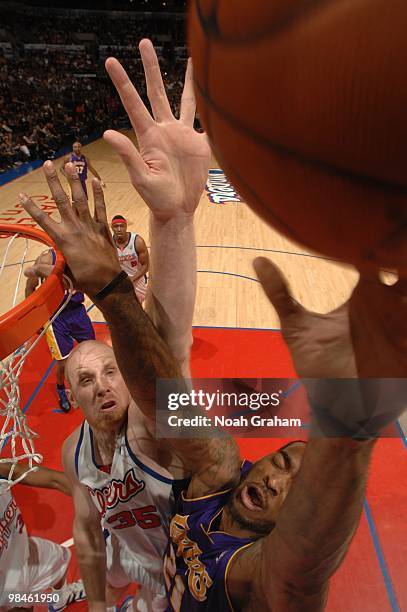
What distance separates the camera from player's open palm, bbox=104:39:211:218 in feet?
3.62

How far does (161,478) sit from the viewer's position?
1.41 metres

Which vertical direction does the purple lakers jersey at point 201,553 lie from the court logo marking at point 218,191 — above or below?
above

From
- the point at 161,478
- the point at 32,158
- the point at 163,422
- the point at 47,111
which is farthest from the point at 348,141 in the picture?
the point at 47,111

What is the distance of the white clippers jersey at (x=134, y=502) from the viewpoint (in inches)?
56.6

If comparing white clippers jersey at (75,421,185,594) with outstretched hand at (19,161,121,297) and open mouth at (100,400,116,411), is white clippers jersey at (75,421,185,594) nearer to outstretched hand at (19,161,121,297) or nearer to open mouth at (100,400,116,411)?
open mouth at (100,400,116,411)

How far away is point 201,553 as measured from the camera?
117 centimetres

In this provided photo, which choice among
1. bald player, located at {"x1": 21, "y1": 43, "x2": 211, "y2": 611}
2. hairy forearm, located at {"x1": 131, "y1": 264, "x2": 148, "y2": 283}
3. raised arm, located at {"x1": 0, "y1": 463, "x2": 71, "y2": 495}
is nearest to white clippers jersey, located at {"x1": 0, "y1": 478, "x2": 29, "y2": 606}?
bald player, located at {"x1": 21, "y1": 43, "x2": 211, "y2": 611}

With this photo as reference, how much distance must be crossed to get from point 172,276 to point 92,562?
115 centimetres

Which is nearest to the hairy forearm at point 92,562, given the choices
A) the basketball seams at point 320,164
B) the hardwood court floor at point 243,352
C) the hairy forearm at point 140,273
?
the hardwood court floor at point 243,352

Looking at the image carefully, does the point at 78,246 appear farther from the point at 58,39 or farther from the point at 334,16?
the point at 58,39

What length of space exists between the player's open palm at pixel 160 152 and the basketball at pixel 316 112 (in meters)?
0.44

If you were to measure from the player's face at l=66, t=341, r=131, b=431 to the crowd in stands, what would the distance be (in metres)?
9.54

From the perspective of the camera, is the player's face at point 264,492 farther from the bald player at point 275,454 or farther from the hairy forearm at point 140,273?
the hairy forearm at point 140,273

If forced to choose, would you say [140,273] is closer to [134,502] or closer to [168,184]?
[134,502]
